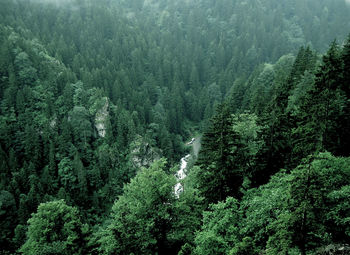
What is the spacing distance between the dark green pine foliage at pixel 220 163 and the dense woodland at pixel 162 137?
145mm

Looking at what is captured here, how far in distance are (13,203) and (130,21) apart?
150022mm

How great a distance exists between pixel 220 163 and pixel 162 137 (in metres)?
70.9

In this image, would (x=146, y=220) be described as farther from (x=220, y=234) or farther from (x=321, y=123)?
(x=321, y=123)

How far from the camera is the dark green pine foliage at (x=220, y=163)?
85.0 feet

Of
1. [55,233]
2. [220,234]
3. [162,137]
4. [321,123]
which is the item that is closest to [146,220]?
[220,234]

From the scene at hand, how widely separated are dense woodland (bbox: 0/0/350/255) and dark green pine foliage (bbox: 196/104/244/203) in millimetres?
145

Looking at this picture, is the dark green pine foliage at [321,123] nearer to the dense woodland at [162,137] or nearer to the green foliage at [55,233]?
the dense woodland at [162,137]

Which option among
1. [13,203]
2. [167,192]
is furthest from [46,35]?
[167,192]

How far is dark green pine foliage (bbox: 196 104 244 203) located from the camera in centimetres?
2592

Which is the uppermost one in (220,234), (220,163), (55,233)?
(220,163)

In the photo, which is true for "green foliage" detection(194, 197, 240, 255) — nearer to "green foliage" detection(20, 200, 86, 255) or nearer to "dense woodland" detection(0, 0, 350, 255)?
"dense woodland" detection(0, 0, 350, 255)

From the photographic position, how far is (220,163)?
2612 centimetres

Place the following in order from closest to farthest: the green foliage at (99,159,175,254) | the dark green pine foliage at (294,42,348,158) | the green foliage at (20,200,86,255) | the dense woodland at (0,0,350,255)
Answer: the dense woodland at (0,0,350,255) → the green foliage at (99,159,175,254) → the dark green pine foliage at (294,42,348,158) → the green foliage at (20,200,86,255)

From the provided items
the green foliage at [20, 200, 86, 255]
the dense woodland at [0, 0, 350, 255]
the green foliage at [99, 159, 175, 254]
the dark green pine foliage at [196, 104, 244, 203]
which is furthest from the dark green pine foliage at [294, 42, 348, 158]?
the green foliage at [20, 200, 86, 255]
